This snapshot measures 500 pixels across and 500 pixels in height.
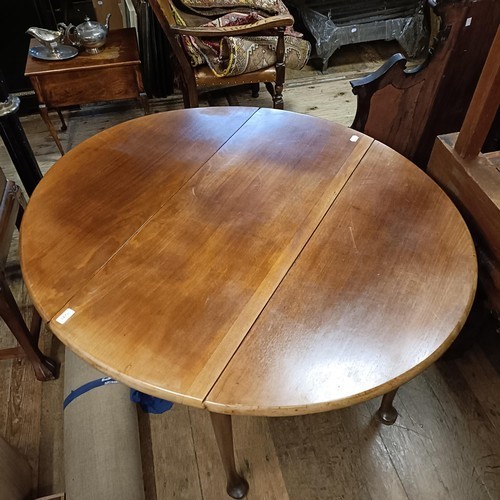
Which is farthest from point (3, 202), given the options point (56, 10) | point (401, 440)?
point (56, 10)

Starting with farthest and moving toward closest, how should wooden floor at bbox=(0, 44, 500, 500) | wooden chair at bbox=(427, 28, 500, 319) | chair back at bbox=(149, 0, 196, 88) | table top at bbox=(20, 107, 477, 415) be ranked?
chair back at bbox=(149, 0, 196, 88) < wooden floor at bbox=(0, 44, 500, 500) < wooden chair at bbox=(427, 28, 500, 319) < table top at bbox=(20, 107, 477, 415)

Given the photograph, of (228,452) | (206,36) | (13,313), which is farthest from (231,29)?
(228,452)

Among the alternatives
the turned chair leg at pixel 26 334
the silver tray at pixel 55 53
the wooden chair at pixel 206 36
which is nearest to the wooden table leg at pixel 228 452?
the turned chair leg at pixel 26 334

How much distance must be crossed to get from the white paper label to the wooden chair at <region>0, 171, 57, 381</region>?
0.54 meters

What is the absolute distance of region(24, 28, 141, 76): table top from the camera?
206 centimetres

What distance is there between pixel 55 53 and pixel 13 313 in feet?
4.53

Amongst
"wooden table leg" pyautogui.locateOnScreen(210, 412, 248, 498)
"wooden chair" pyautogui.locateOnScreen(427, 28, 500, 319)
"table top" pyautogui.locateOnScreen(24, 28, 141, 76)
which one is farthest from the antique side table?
"wooden table leg" pyautogui.locateOnScreen(210, 412, 248, 498)

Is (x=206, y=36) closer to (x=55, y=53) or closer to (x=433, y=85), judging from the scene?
(x=55, y=53)

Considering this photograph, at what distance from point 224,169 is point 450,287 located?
2.12ft

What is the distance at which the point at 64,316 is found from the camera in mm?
873

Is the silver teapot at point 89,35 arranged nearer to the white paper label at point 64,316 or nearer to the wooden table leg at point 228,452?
the white paper label at point 64,316

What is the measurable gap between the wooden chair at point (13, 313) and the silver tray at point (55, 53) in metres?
0.91

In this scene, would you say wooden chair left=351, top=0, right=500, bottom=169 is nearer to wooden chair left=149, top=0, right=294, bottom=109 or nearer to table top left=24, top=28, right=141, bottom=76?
wooden chair left=149, top=0, right=294, bottom=109

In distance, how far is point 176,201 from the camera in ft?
3.72
